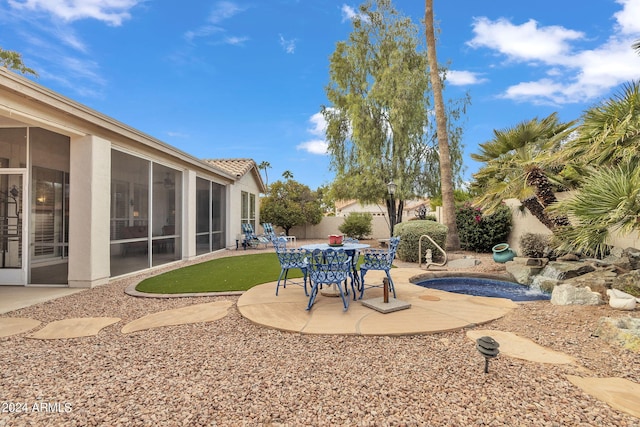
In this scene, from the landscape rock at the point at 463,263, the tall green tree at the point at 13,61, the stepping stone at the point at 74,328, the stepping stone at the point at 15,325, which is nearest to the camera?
the stepping stone at the point at 74,328

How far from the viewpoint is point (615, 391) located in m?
2.37

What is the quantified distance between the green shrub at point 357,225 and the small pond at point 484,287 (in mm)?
11185

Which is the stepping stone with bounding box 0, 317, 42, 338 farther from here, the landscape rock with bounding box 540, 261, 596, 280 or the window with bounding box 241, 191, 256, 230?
the window with bounding box 241, 191, 256, 230

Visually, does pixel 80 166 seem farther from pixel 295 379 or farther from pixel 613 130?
pixel 613 130

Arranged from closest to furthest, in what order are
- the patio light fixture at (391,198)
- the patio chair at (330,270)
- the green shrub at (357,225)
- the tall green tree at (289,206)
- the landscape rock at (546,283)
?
the patio chair at (330,270) → the landscape rock at (546,283) → the patio light fixture at (391,198) → the green shrub at (357,225) → the tall green tree at (289,206)

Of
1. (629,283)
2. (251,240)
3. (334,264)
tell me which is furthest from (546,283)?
(251,240)

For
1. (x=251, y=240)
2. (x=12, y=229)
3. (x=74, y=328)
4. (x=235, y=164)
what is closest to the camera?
(x=74, y=328)

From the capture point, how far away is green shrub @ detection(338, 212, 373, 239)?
60.4ft

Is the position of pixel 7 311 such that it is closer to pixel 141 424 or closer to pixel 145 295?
pixel 145 295

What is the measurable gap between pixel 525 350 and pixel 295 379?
2389mm

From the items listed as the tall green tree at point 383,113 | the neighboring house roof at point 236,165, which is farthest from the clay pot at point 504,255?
the neighboring house roof at point 236,165

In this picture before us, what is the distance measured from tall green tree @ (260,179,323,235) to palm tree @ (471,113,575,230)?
1244 centimetres

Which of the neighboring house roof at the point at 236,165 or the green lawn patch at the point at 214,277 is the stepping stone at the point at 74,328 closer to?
the green lawn patch at the point at 214,277

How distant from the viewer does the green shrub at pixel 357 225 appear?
18.4 m
